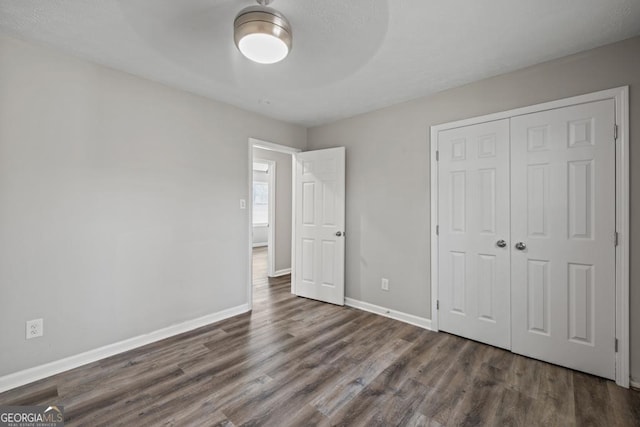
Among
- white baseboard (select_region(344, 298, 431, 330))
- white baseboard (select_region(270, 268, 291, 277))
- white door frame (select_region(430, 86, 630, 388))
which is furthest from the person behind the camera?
white baseboard (select_region(270, 268, 291, 277))

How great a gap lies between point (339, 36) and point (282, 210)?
147 inches

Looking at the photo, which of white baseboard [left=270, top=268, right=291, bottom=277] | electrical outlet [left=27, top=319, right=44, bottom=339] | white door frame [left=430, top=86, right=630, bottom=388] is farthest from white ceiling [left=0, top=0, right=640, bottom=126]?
white baseboard [left=270, top=268, right=291, bottom=277]

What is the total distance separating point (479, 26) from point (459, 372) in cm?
255

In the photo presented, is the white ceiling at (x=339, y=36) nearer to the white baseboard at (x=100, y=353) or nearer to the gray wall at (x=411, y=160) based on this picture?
the gray wall at (x=411, y=160)

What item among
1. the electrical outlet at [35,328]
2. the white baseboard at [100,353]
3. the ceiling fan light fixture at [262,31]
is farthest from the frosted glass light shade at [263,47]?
the white baseboard at [100,353]

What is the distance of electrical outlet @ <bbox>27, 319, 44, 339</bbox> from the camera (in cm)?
211

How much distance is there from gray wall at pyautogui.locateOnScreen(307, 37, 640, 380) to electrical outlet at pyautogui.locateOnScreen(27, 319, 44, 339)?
118 inches

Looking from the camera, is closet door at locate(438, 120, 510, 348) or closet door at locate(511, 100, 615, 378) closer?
closet door at locate(511, 100, 615, 378)

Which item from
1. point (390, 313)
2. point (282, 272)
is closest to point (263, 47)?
point (390, 313)

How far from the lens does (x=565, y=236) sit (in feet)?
7.47

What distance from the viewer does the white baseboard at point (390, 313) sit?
309 centimetres

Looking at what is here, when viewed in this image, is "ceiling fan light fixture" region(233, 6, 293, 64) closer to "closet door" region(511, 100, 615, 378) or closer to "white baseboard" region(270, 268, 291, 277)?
"closet door" region(511, 100, 615, 378)

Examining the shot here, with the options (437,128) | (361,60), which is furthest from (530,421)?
(361,60)

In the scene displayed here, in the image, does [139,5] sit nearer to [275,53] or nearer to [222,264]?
[275,53]
